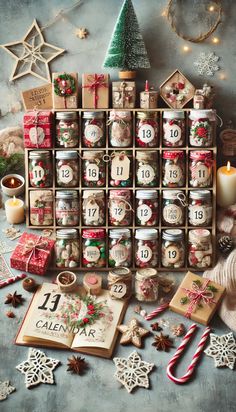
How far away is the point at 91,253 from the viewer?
10.8 ft

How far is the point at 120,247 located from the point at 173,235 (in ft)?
1.03

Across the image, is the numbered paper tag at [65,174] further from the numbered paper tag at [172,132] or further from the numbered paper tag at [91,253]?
the numbered paper tag at [172,132]

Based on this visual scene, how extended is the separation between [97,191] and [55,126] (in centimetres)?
46

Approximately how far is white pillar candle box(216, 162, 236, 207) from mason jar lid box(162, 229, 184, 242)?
0.34 m

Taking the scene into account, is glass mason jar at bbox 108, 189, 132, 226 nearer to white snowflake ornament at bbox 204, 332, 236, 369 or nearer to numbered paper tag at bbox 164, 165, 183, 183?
numbered paper tag at bbox 164, 165, 183, 183

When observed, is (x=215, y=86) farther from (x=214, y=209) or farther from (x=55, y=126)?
(x=55, y=126)

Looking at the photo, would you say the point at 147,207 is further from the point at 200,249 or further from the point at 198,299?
the point at 198,299

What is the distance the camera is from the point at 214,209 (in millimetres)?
3344

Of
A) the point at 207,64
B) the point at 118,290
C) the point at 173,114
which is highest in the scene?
the point at 207,64

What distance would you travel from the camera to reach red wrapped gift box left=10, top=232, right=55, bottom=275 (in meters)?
3.23

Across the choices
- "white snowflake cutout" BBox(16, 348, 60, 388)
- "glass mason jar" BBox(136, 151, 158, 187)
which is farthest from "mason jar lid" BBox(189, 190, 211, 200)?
"white snowflake cutout" BBox(16, 348, 60, 388)

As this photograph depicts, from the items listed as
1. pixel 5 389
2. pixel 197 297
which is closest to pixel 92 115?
pixel 197 297

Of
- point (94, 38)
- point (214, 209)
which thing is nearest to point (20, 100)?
point (94, 38)

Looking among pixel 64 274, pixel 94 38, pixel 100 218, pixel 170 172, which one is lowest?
pixel 64 274
